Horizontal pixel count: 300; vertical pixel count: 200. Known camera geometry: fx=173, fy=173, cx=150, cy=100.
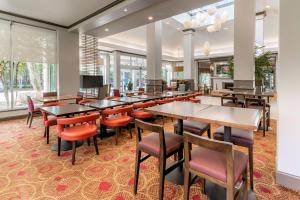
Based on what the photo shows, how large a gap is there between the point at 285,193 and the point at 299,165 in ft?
1.22

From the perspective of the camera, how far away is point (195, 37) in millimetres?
12344

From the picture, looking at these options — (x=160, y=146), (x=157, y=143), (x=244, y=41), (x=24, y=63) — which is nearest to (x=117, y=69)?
(x=24, y=63)

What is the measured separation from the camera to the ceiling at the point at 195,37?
890 centimetres

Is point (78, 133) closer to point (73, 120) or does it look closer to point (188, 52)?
point (73, 120)

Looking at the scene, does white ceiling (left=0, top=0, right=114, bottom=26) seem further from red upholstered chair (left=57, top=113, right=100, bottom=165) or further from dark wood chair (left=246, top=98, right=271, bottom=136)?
dark wood chair (left=246, top=98, right=271, bottom=136)

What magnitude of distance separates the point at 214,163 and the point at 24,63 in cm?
723

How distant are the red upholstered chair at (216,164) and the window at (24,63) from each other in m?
6.73

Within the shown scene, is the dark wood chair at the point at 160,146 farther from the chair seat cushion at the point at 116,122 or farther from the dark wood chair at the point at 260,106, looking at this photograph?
the dark wood chair at the point at 260,106

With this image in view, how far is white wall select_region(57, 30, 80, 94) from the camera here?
689 centimetres

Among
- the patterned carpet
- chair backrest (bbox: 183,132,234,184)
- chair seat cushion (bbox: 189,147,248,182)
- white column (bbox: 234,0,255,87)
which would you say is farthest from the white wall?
chair backrest (bbox: 183,132,234,184)

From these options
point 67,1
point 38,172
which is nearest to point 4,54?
point 67,1

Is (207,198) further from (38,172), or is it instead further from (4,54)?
(4,54)

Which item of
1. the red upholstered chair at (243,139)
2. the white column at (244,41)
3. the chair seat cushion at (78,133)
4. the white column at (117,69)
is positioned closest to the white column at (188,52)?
the white column at (117,69)

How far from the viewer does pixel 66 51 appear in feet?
23.1
